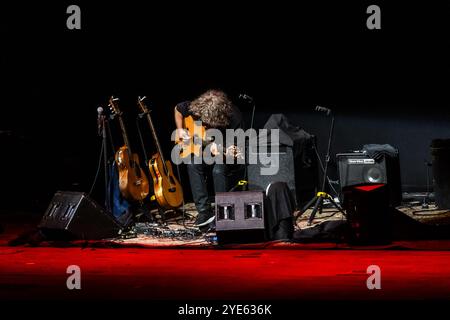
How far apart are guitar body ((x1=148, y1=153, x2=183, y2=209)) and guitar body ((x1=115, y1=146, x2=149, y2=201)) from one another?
18cm

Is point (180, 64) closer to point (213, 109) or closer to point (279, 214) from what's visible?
point (213, 109)

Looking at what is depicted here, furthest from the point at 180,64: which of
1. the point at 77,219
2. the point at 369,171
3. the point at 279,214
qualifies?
the point at 279,214

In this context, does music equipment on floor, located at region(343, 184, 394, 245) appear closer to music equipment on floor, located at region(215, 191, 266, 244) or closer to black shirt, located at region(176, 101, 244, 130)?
music equipment on floor, located at region(215, 191, 266, 244)

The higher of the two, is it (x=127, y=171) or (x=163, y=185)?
(x=127, y=171)

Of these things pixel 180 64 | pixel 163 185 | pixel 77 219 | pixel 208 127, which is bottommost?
pixel 77 219

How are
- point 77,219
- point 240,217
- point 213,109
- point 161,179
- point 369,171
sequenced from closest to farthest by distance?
point 240,217 < point 77,219 < point 213,109 < point 161,179 < point 369,171

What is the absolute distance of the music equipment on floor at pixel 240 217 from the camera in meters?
5.87

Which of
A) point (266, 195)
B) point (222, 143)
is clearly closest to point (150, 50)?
point (222, 143)

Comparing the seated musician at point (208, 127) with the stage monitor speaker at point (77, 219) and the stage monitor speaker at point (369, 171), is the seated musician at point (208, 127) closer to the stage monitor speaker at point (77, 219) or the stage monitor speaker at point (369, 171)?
the stage monitor speaker at point (77, 219)

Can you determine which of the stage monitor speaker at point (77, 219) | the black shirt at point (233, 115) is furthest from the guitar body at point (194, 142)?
the stage monitor speaker at point (77, 219)

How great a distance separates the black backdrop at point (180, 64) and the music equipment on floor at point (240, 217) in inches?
133

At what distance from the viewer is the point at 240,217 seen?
5.89 metres

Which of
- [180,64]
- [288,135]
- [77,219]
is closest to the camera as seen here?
[77,219]

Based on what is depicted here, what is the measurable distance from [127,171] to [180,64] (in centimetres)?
226
